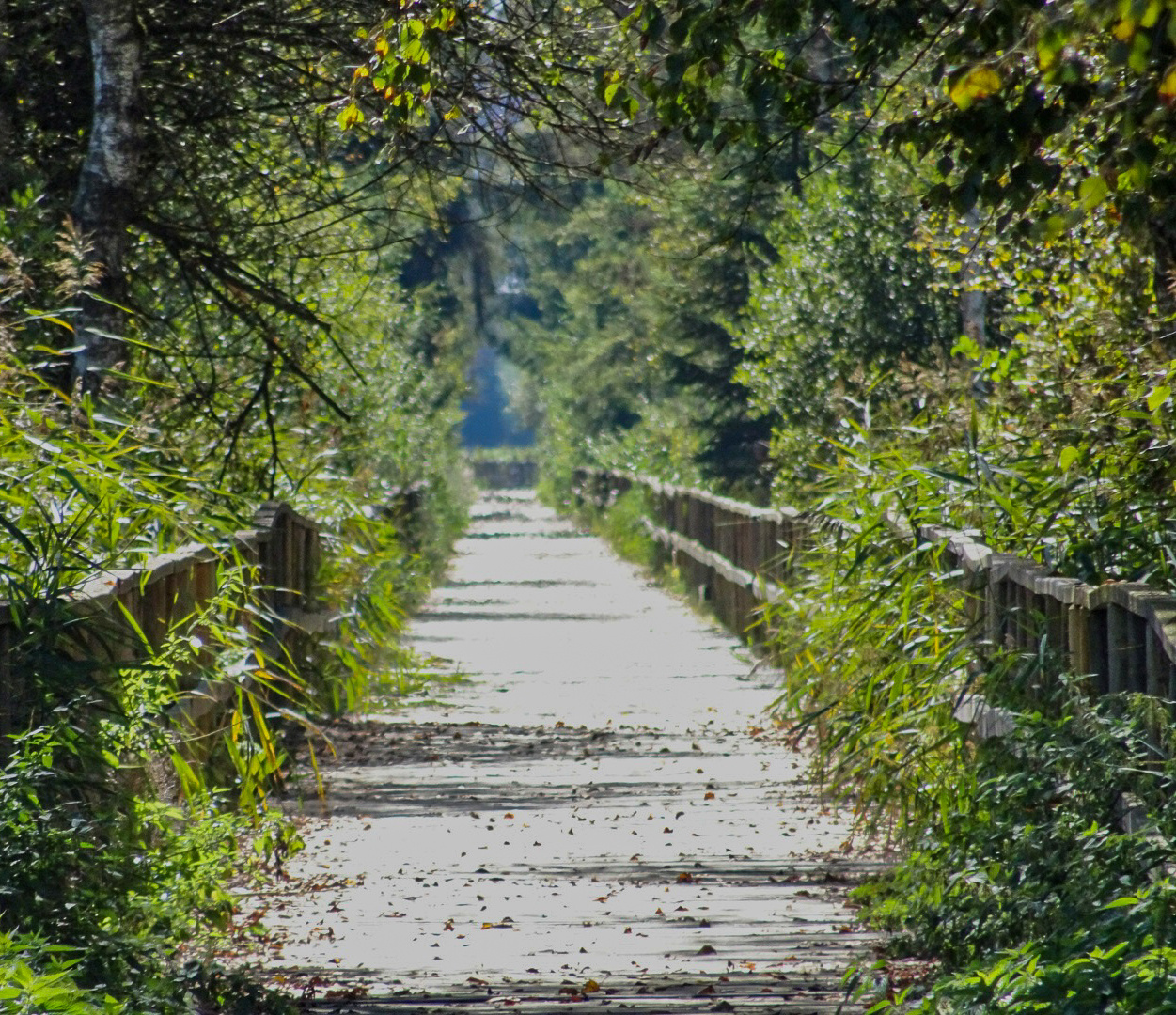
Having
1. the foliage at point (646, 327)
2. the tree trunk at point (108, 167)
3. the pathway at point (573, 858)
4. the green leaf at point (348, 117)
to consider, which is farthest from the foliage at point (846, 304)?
the green leaf at point (348, 117)

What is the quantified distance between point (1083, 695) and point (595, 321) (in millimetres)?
34967

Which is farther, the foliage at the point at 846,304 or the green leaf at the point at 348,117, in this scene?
the foliage at the point at 846,304

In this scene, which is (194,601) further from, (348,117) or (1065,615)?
(1065,615)

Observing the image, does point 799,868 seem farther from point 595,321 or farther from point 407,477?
point 595,321

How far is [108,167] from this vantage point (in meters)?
9.60

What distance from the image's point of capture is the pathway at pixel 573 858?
618cm

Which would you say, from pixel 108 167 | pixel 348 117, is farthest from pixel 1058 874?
pixel 108 167

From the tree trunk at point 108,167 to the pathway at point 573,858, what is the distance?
262 centimetres

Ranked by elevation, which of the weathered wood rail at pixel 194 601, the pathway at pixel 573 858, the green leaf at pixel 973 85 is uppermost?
the green leaf at pixel 973 85

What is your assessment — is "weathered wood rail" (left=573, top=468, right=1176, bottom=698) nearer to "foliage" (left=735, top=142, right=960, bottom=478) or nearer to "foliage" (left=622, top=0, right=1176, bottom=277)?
"foliage" (left=622, top=0, right=1176, bottom=277)

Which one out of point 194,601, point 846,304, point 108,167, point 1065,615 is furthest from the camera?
point 846,304

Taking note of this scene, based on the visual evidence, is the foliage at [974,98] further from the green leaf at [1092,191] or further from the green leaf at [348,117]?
the green leaf at [348,117]

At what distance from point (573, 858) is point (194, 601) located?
1988mm

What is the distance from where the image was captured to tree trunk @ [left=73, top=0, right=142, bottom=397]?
9.44 m
